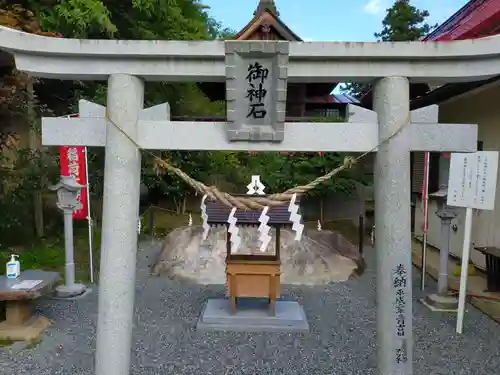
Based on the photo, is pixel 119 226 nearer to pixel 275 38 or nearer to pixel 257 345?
pixel 257 345

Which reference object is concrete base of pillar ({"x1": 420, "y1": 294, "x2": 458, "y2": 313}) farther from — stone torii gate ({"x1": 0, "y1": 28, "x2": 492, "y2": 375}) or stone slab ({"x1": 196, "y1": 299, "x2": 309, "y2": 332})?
stone torii gate ({"x1": 0, "y1": 28, "x2": 492, "y2": 375})

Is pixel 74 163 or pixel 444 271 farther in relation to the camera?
pixel 74 163

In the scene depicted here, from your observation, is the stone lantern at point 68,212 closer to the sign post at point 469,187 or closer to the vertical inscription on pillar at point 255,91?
the vertical inscription on pillar at point 255,91

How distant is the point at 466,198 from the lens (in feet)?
19.6

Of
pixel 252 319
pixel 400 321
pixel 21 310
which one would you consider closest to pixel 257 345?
pixel 252 319

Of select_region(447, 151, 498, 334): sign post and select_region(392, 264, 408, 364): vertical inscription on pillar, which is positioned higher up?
select_region(447, 151, 498, 334): sign post

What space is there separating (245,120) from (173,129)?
559 millimetres

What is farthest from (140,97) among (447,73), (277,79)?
(447,73)

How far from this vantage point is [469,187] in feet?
19.5

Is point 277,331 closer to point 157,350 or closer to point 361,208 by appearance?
point 157,350

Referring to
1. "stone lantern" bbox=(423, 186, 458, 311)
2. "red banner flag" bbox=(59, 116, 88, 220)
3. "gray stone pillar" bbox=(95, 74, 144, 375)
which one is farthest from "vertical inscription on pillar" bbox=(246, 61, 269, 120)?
"red banner flag" bbox=(59, 116, 88, 220)

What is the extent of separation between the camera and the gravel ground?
4828 mm

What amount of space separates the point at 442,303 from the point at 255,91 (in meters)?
5.32

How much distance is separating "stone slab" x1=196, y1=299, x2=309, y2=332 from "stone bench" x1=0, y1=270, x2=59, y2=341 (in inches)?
88.8
